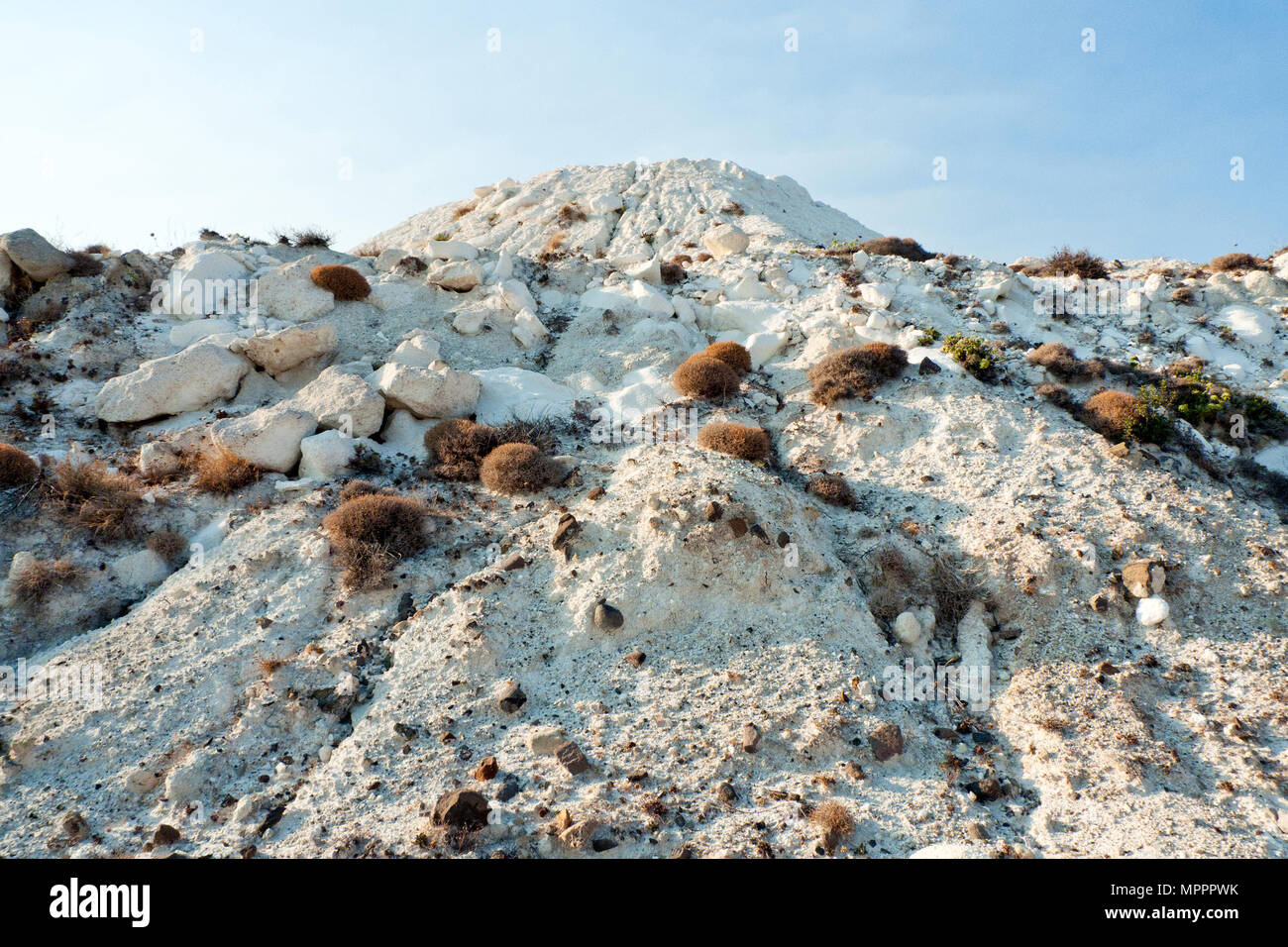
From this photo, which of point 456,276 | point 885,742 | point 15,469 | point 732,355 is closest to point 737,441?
point 732,355

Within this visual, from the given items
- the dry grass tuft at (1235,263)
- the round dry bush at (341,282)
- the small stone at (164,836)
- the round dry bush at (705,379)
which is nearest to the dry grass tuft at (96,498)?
the small stone at (164,836)

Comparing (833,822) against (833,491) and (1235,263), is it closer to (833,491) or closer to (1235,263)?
(833,491)

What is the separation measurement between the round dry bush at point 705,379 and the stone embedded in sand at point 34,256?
1799 centimetres

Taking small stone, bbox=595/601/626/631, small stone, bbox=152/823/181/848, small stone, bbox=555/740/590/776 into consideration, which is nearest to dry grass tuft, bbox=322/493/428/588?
small stone, bbox=595/601/626/631

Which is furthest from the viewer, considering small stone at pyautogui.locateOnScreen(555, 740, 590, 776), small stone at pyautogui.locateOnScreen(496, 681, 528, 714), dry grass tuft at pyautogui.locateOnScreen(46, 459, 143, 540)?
dry grass tuft at pyautogui.locateOnScreen(46, 459, 143, 540)

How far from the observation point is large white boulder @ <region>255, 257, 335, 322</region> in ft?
66.8

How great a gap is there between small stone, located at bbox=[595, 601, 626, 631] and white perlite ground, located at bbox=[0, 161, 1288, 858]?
6.1 inches

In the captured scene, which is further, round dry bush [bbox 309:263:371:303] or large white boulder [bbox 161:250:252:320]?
round dry bush [bbox 309:263:371:303]

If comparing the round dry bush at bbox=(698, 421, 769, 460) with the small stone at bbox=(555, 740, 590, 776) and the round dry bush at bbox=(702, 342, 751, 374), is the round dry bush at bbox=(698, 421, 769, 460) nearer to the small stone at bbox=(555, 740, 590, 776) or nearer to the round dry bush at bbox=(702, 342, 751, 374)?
the round dry bush at bbox=(702, 342, 751, 374)

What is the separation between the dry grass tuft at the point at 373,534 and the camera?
37.6ft

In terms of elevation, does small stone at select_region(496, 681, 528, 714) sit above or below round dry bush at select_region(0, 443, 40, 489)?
below

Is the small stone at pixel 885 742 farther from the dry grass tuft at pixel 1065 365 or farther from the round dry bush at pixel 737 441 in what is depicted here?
the dry grass tuft at pixel 1065 365

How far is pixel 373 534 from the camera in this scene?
12.0 meters
